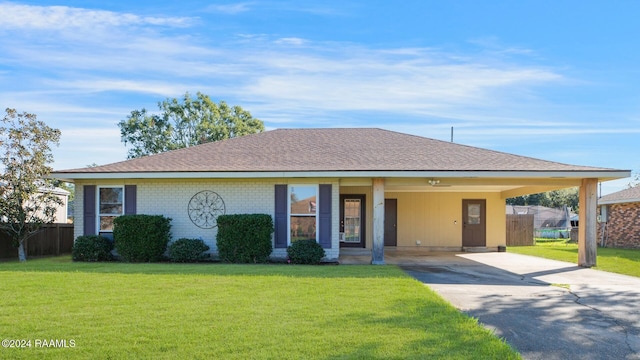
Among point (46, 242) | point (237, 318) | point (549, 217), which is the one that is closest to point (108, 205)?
point (46, 242)

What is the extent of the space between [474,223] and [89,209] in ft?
44.8

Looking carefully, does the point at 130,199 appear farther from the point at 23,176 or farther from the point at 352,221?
the point at 352,221

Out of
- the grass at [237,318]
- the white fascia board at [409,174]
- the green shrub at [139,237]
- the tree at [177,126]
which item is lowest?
the grass at [237,318]

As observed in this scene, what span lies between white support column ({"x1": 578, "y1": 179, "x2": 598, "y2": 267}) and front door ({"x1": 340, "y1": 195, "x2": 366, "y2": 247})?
7.04 meters

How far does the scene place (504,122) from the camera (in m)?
23.2

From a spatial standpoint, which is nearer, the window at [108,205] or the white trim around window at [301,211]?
the white trim around window at [301,211]

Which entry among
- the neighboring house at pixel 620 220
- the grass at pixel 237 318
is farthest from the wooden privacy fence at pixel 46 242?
the neighboring house at pixel 620 220

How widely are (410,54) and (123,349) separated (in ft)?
40.0

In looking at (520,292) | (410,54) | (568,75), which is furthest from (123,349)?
(568,75)

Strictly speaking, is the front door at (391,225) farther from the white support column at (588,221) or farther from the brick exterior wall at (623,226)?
the brick exterior wall at (623,226)

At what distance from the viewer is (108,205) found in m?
14.6

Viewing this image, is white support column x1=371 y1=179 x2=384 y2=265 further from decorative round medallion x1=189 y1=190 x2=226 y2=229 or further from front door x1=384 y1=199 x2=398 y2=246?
front door x1=384 y1=199 x2=398 y2=246

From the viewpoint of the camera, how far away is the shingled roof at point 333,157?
1326 centimetres

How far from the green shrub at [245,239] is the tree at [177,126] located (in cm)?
2097
